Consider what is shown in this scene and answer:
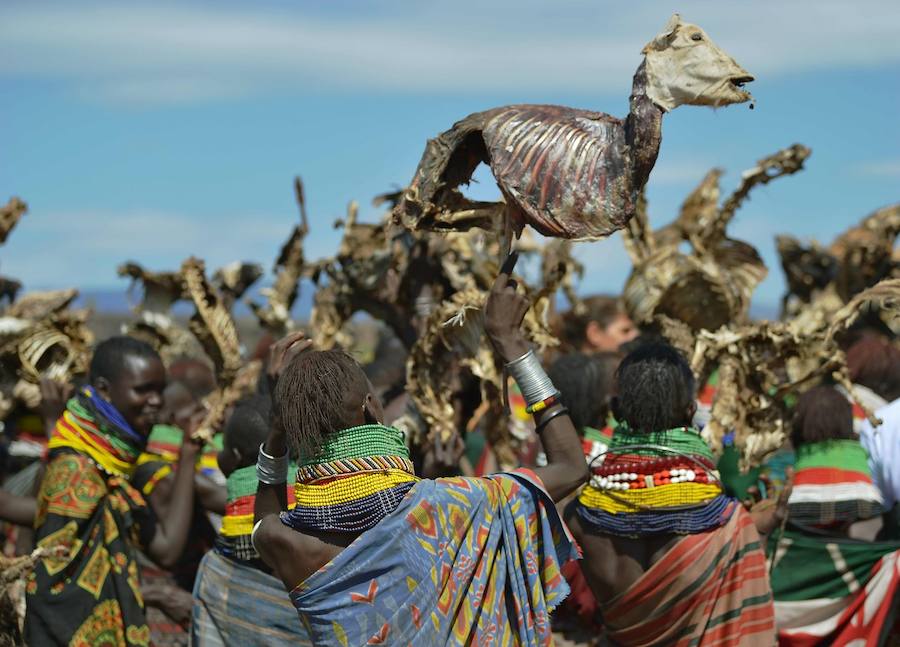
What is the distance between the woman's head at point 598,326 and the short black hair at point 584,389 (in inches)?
168

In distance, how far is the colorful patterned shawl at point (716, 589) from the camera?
454 cm

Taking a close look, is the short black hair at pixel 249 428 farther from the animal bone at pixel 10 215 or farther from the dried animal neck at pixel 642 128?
the animal bone at pixel 10 215

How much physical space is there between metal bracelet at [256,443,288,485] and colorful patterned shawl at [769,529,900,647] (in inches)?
103

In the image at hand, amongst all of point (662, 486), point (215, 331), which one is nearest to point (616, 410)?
point (662, 486)

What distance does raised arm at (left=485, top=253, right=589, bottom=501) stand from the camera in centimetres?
358

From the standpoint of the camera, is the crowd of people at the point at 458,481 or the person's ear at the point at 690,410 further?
the person's ear at the point at 690,410

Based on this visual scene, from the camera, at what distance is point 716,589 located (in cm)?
457

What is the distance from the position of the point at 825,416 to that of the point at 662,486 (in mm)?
1896

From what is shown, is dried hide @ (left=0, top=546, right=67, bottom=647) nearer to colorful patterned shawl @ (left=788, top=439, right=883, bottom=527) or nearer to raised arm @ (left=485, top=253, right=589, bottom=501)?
raised arm @ (left=485, top=253, right=589, bottom=501)

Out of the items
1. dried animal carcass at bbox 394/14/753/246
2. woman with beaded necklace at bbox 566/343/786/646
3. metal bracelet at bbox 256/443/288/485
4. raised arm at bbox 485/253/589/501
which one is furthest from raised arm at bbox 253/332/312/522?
woman with beaded necklace at bbox 566/343/786/646

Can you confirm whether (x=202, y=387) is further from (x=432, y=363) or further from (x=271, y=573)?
(x=271, y=573)

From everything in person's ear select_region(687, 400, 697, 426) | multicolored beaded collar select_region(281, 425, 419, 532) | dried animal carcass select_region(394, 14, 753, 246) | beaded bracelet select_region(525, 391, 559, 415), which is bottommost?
person's ear select_region(687, 400, 697, 426)

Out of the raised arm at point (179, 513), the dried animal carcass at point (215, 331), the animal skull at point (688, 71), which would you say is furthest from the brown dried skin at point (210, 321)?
the animal skull at point (688, 71)

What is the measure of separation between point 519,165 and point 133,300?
5628mm
